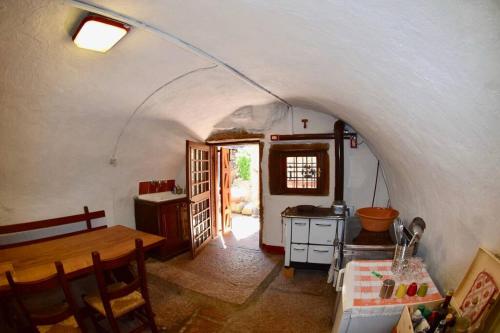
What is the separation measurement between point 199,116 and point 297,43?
2624 mm

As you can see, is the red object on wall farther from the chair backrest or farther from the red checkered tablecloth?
the red checkered tablecloth

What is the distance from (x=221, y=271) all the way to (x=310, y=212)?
5.43 ft

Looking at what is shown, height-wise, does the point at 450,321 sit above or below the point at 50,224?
above

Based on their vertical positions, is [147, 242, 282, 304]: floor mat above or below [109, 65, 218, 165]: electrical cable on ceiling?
below

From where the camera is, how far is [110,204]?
3684mm

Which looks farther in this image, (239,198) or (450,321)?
(239,198)

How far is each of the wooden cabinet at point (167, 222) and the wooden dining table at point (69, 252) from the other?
853mm

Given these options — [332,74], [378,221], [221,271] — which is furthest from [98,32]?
[221,271]

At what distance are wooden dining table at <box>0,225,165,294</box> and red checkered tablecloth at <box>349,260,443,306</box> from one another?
1.96 m

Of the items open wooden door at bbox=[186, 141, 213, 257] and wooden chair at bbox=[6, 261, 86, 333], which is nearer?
wooden chair at bbox=[6, 261, 86, 333]

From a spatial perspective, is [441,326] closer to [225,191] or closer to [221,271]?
[221,271]

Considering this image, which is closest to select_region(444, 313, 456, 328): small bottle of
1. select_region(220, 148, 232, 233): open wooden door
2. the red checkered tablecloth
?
the red checkered tablecloth

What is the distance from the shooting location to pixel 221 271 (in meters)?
3.62

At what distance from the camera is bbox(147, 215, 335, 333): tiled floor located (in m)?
2.49
